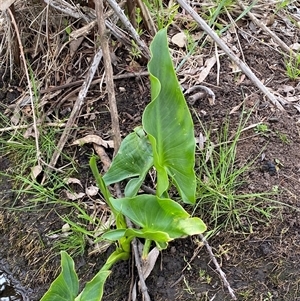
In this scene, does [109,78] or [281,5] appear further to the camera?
[281,5]

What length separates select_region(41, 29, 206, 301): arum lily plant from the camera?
1.45 meters

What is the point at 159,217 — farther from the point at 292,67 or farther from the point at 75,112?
the point at 292,67

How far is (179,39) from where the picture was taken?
217 cm

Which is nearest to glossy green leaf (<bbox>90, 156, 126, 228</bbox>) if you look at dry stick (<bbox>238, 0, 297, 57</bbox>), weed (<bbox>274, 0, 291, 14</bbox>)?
dry stick (<bbox>238, 0, 297, 57</bbox>)

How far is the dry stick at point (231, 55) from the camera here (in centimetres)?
176

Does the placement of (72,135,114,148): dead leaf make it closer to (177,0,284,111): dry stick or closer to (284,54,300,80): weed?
(177,0,284,111): dry stick

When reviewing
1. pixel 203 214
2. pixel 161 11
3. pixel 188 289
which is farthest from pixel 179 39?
pixel 188 289

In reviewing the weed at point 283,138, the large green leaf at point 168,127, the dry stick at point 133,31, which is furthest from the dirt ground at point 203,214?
the large green leaf at point 168,127

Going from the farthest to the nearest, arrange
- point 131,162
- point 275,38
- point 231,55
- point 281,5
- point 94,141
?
point 281,5, point 275,38, point 94,141, point 231,55, point 131,162

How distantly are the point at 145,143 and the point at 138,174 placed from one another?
10 cm

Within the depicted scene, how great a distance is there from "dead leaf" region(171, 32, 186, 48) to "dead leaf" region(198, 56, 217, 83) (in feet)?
0.44

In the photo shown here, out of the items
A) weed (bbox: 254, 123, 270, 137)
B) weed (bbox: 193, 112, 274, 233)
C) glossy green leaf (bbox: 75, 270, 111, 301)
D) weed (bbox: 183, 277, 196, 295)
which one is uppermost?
glossy green leaf (bbox: 75, 270, 111, 301)

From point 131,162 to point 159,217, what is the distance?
0.21m

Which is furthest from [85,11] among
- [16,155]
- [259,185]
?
[259,185]
